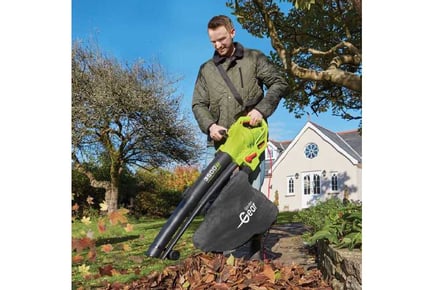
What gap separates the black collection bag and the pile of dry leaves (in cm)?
11

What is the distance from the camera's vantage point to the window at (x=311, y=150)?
3463 millimetres

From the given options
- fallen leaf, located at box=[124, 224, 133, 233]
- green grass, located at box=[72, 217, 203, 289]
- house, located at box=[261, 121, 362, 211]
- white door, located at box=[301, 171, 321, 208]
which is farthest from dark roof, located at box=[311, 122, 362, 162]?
fallen leaf, located at box=[124, 224, 133, 233]

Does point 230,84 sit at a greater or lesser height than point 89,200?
greater

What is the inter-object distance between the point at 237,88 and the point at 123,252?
155cm

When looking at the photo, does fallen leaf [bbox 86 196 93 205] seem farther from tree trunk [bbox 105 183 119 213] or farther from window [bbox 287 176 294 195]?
window [bbox 287 176 294 195]

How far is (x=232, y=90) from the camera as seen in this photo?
3053mm

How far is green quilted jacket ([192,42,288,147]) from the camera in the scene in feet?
10.0

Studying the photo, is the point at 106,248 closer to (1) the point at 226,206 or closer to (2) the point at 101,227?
(2) the point at 101,227

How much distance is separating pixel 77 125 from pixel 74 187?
1.82 feet

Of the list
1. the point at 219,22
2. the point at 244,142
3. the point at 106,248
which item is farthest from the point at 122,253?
the point at 219,22

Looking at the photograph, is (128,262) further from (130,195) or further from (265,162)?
(265,162)

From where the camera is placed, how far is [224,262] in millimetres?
2928

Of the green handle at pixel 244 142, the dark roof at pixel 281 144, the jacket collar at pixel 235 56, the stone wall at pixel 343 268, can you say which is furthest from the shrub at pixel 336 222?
the jacket collar at pixel 235 56
